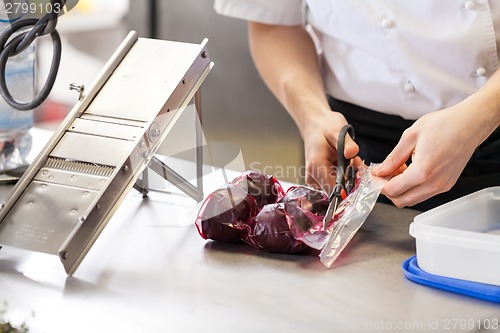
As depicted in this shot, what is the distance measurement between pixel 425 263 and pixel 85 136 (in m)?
0.48

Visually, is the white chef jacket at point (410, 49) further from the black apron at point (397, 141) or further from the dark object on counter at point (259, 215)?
the dark object on counter at point (259, 215)

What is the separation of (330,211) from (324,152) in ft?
0.64

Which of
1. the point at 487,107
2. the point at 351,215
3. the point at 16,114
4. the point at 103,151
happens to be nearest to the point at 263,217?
the point at 351,215

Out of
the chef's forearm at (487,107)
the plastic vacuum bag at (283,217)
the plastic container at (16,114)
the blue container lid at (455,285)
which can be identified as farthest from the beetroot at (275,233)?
the plastic container at (16,114)

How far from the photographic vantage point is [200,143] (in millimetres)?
1159

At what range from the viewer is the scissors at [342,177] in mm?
1082

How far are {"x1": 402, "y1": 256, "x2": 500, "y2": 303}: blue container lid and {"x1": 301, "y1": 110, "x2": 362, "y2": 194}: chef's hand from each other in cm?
28

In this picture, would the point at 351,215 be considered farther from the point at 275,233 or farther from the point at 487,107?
the point at 487,107

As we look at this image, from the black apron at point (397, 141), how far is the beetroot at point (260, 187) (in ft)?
1.00

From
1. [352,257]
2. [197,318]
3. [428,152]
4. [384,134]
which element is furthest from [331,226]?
[384,134]

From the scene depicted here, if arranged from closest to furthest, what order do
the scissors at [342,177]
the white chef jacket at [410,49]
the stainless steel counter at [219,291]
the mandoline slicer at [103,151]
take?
the stainless steel counter at [219,291], the mandoline slicer at [103,151], the scissors at [342,177], the white chef jacket at [410,49]

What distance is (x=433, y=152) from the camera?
1031mm

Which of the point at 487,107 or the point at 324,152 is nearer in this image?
the point at 487,107

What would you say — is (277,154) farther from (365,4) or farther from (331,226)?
(331,226)
